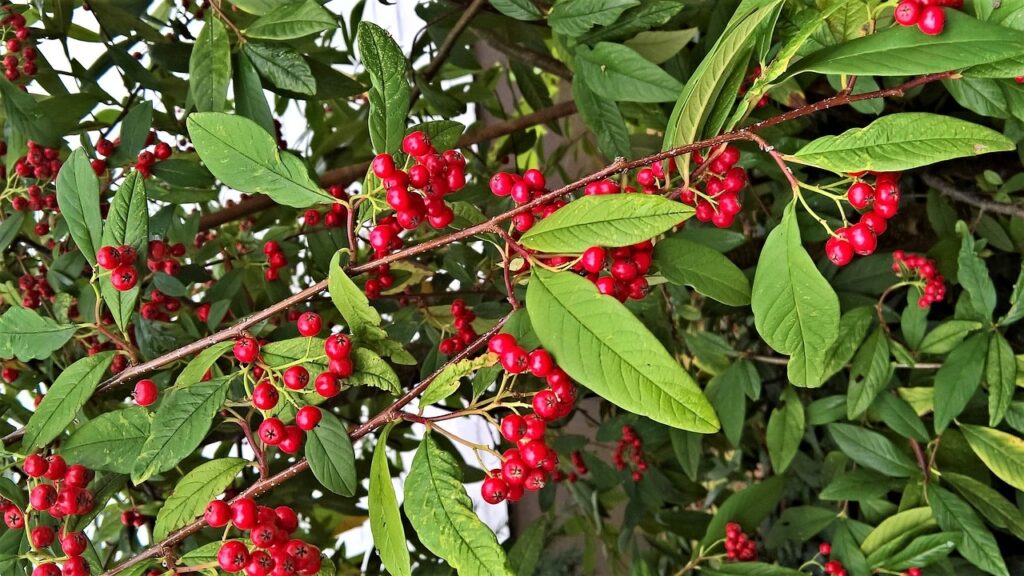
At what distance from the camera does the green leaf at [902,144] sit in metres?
0.55

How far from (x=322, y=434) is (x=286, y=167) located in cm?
23

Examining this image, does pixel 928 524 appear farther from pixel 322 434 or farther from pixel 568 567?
pixel 568 567

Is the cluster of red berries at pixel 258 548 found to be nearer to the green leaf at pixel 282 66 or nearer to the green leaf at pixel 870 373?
the green leaf at pixel 282 66

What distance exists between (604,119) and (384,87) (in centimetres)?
46

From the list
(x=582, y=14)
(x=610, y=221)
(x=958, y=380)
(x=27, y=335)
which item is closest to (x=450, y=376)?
(x=610, y=221)

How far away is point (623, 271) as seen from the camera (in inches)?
25.2

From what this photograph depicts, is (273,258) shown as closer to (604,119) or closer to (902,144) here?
(604,119)

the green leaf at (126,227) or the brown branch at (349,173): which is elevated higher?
the green leaf at (126,227)

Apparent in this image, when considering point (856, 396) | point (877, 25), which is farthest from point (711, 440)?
point (877, 25)

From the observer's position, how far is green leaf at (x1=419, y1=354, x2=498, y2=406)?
614mm

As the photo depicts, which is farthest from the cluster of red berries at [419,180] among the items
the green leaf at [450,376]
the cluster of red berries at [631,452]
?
the cluster of red berries at [631,452]

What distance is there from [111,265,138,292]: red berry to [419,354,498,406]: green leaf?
292 millimetres

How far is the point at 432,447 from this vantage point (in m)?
0.62

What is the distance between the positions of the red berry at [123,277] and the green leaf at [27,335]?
0.22ft
